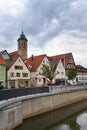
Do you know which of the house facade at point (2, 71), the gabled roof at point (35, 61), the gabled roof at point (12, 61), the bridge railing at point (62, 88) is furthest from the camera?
the gabled roof at point (35, 61)

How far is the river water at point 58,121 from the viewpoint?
29.2 m

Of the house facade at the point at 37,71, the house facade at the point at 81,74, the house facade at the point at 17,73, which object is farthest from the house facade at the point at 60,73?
the house facade at the point at 17,73

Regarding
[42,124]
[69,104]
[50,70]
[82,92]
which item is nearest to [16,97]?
[42,124]

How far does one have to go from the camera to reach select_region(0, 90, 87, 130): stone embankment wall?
23941 millimetres

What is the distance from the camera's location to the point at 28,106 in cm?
3209

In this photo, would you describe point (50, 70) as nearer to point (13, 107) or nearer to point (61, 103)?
point (61, 103)

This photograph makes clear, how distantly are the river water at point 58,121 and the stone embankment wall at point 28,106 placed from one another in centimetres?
87

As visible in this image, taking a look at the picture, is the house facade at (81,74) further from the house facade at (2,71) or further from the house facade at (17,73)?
the house facade at (2,71)

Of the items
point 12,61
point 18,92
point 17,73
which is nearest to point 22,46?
point 12,61

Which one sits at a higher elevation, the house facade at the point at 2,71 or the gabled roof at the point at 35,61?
the gabled roof at the point at 35,61

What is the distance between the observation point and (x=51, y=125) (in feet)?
101

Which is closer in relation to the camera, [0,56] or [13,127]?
[13,127]

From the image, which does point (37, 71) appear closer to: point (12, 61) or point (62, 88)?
point (12, 61)

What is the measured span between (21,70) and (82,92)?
57.8ft
